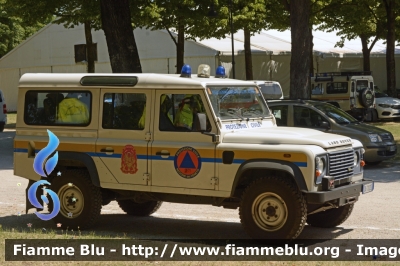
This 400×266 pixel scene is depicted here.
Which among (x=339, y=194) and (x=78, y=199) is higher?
(x=339, y=194)

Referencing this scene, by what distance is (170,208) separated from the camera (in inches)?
488

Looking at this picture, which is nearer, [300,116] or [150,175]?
[150,175]

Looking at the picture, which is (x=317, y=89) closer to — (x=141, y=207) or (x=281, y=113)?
(x=281, y=113)

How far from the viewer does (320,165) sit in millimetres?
9047

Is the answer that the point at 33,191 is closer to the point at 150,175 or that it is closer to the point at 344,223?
the point at 150,175

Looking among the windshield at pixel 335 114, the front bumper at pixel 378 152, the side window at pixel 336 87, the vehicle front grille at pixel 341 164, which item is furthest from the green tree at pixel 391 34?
the vehicle front grille at pixel 341 164

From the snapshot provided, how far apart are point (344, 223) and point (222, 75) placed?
273cm

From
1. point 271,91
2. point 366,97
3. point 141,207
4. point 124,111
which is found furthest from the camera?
point 366,97

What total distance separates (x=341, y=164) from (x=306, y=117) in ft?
28.1

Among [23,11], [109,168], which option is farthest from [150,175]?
[23,11]

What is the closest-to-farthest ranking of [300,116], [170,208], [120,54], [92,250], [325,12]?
[92,250] < [170,208] < [300,116] < [120,54] < [325,12]

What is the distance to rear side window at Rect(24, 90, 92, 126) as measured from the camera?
1055cm

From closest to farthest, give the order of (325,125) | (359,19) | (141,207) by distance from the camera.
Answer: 1. (141,207)
2. (325,125)
3. (359,19)

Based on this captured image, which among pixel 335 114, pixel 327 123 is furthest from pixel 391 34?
pixel 327 123
